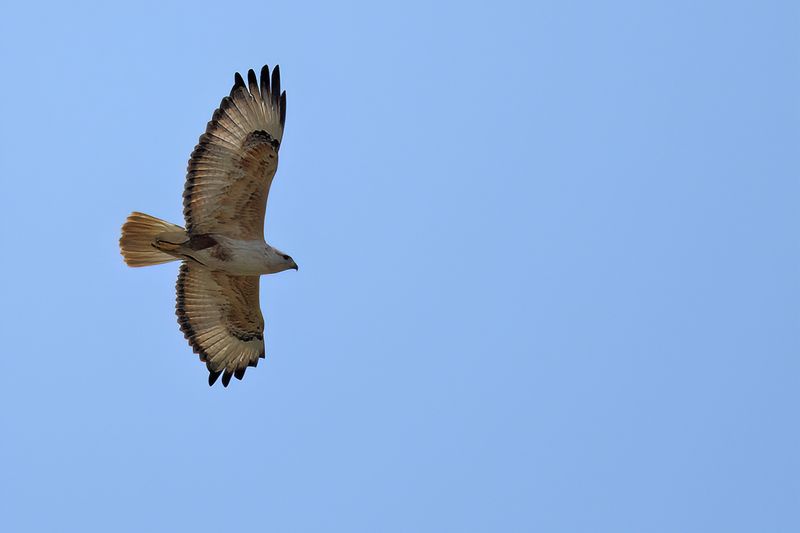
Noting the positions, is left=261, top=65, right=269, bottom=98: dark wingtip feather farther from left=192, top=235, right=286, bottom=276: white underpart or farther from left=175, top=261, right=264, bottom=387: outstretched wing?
left=175, top=261, right=264, bottom=387: outstretched wing

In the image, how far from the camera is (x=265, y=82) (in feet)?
47.2

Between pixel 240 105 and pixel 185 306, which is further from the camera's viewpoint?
pixel 185 306

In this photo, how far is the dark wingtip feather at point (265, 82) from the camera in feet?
47.1

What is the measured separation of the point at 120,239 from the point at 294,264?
6.30 ft

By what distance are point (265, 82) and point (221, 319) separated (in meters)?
2.96

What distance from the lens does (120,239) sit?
47.7ft

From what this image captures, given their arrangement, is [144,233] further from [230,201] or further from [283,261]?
[283,261]

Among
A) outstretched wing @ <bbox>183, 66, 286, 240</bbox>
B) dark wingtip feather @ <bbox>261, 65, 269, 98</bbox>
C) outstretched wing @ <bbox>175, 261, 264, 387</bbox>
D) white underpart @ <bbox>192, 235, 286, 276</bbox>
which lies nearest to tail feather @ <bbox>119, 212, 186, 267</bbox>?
outstretched wing @ <bbox>183, 66, 286, 240</bbox>

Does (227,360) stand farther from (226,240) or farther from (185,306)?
(226,240)

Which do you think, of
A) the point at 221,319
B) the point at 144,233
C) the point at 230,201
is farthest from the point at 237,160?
the point at 221,319

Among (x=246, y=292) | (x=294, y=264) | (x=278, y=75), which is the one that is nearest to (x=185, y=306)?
(x=246, y=292)

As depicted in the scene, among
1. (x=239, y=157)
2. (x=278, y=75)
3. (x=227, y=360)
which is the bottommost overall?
(x=227, y=360)

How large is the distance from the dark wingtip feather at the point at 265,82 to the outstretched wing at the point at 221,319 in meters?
2.11

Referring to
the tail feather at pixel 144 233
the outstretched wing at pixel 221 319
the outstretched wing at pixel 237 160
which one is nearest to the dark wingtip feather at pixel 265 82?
the outstretched wing at pixel 237 160
